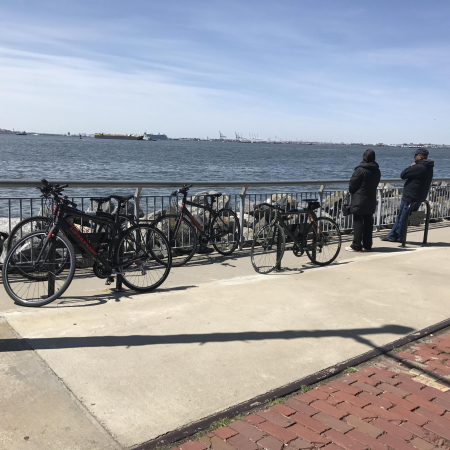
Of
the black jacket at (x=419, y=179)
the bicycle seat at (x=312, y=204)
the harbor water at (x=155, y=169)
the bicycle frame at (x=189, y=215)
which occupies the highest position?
the black jacket at (x=419, y=179)

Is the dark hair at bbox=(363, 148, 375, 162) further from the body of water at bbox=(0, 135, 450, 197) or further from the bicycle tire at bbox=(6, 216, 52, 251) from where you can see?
the bicycle tire at bbox=(6, 216, 52, 251)

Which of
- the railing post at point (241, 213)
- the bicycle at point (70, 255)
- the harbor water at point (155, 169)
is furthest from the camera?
the harbor water at point (155, 169)

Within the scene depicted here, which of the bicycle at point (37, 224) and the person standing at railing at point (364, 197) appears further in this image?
the person standing at railing at point (364, 197)

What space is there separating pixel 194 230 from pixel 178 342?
3.27m

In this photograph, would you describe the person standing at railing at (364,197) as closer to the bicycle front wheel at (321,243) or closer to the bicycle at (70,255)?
the bicycle front wheel at (321,243)

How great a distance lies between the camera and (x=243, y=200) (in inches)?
336

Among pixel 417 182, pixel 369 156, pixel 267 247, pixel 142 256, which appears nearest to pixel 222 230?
pixel 267 247

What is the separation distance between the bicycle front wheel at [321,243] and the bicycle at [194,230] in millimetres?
1394

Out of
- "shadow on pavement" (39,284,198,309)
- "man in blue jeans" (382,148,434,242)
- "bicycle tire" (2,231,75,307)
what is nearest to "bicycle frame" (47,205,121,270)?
"bicycle tire" (2,231,75,307)

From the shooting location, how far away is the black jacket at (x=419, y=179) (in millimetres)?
9719

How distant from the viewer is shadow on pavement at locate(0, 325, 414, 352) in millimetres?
4320

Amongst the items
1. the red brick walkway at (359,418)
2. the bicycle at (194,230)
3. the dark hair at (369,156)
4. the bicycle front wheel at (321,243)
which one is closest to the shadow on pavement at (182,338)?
the red brick walkway at (359,418)

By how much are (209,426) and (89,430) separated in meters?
0.77

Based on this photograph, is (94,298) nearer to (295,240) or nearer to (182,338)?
(182,338)
